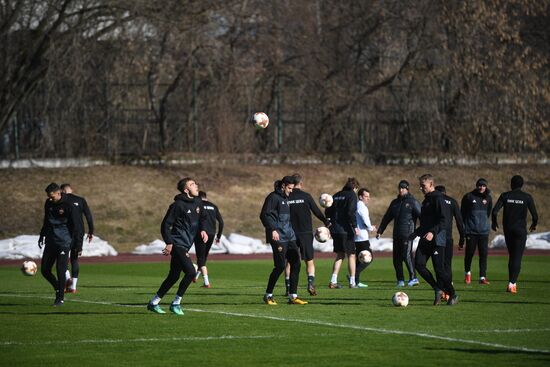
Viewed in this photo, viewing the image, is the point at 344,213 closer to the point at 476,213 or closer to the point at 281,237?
the point at 476,213

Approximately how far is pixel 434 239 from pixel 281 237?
2602 millimetres

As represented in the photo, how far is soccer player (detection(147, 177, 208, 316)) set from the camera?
1697cm

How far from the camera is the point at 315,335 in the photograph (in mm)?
14656

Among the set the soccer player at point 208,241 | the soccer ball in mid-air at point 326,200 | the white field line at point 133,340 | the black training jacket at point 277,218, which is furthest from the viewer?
the soccer player at point 208,241

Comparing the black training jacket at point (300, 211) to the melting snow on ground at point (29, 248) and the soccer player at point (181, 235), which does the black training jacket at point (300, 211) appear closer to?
the soccer player at point (181, 235)

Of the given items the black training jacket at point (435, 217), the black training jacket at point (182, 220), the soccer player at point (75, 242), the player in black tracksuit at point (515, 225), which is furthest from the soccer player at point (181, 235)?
the player in black tracksuit at point (515, 225)

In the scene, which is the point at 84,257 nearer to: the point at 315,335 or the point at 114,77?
the point at 114,77

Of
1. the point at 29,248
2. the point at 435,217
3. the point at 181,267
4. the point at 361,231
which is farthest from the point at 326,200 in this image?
the point at 29,248

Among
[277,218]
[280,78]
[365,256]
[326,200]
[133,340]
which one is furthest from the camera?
[280,78]

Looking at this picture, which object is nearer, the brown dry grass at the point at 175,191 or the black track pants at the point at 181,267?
the black track pants at the point at 181,267

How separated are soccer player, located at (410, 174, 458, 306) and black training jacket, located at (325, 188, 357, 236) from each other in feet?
14.2

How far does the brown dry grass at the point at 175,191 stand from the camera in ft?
128

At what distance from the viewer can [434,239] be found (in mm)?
18141

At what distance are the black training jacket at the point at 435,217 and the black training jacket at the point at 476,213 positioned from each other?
5.72 m
